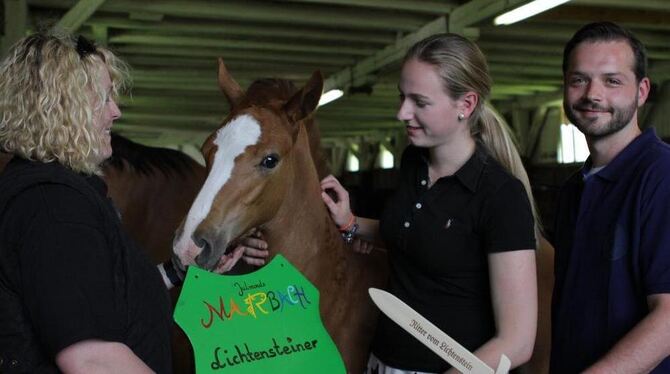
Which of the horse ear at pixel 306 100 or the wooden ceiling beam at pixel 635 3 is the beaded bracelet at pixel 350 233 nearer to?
the horse ear at pixel 306 100

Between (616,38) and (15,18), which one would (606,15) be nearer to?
(15,18)

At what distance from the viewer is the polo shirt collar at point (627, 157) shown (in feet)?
5.64

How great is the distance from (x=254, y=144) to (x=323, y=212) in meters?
0.34

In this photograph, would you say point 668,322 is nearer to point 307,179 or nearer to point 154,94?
point 307,179

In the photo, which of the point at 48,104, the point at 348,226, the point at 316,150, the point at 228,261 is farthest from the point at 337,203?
the point at 48,104

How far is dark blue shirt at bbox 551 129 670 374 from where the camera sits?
159cm

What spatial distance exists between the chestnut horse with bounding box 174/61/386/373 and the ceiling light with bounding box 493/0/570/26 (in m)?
4.40

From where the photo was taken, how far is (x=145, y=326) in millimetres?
1398

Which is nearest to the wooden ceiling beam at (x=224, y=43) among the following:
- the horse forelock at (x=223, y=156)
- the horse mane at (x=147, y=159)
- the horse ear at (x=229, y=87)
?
the horse mane at (x=147, y=159)

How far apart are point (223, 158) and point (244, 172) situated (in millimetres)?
68

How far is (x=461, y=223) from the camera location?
1.81m

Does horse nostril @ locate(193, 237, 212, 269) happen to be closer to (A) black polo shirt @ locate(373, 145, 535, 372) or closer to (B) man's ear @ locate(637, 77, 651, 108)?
(A) black polo shirt @ locate(373, 145, 535, 372)

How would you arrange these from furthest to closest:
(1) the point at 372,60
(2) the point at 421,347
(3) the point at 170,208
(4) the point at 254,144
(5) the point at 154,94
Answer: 1. (5) the point at 154,94
2. (1) the point at 372,60
3. (3) the point at 170,208
4. (4) the point at 254,144
5. (2) the point at 421,347

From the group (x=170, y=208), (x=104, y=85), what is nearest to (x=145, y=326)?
(x=104, y=85)
